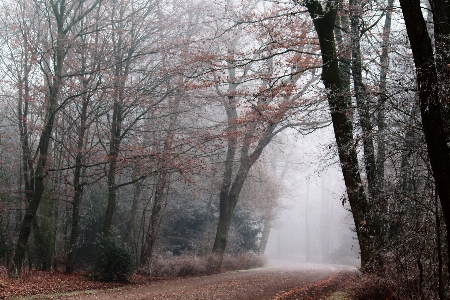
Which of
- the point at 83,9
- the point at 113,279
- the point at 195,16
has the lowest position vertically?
the point at 113,279

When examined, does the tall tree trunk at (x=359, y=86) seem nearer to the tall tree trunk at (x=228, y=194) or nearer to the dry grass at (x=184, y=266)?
the tall tree trunk at (x=228, y=194)

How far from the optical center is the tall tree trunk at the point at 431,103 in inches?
187

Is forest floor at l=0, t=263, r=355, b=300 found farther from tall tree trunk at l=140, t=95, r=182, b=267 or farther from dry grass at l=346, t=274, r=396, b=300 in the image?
tall tree trunk at l=140, t=95, r=182, b=267

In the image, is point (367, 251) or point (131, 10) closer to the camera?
point (367, 251)

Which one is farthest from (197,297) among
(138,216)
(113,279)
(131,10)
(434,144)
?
(138,216)

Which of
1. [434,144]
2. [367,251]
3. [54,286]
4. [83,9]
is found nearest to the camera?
[434,144]

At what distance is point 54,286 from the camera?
10844 millimetres

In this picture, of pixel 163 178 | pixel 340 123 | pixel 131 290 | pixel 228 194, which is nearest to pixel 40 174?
pixel 131 290

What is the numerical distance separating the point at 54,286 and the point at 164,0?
1108cm

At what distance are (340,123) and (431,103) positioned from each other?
3.79 meters

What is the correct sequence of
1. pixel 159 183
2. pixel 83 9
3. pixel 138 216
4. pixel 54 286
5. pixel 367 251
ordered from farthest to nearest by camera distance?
pixel 138 216
pixel 159 183
pixel 83 9
pixel 54 286
pixel 367 251

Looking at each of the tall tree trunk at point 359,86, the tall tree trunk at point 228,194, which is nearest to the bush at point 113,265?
the tall tree trunk at point 228,194

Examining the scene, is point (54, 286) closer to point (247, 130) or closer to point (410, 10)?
point (247, 130)

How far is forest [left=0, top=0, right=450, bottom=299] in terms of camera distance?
6414mm
